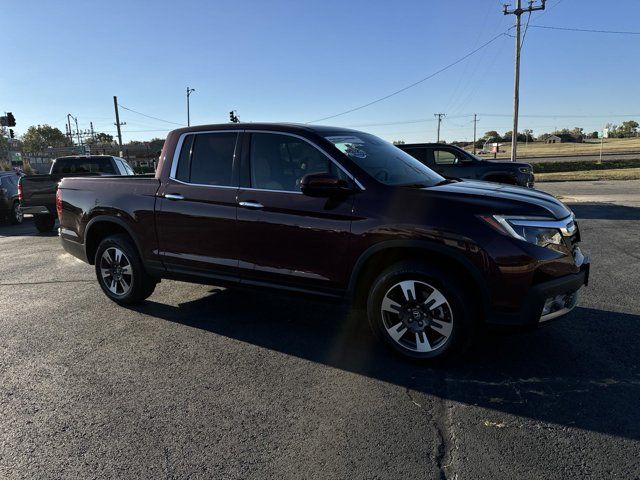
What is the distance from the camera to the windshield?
167 inches

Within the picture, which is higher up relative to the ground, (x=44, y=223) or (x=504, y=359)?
(x=44, y=223)

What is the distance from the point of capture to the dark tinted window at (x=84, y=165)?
13.2 metres

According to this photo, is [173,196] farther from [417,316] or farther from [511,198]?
[511,198]

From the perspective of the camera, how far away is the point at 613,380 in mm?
3566

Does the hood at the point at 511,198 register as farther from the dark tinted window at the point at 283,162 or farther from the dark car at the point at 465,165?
the dark car at the point at 465,165

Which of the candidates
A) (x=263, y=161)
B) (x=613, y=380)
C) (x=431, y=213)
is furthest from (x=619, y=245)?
(x=263, y=161)

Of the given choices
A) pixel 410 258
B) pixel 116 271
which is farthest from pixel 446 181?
pixel 116 271

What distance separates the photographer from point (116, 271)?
5586mm

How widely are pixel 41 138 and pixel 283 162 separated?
135266mm

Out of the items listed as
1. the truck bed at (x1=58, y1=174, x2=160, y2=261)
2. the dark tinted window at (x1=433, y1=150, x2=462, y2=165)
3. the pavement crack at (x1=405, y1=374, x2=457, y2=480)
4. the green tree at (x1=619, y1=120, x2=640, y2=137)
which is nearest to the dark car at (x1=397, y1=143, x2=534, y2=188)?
the dark tinted window at (x1=433, y1=150, x2=462, y2=165)

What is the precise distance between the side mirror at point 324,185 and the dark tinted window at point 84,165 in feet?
35.9

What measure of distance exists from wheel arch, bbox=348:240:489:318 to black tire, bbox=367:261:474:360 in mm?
86

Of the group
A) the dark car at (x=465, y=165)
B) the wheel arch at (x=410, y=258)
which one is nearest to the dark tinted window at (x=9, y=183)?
the dark car at (x=465, y=165)

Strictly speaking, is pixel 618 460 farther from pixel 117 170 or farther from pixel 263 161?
pixel 117 170
